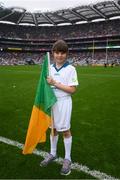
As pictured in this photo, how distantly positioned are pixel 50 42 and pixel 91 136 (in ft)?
305

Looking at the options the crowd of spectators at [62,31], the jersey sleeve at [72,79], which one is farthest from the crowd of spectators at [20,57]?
the jersey sleeve at [72,79]

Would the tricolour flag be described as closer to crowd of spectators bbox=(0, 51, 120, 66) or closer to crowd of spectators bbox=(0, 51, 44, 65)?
crowd of spectators bbox=(0, 51, 120, 66)

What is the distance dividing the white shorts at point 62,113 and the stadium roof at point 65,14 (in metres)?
→ 68.2

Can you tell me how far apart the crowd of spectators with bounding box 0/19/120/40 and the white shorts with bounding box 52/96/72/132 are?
85.6 metres

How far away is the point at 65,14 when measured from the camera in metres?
84.8

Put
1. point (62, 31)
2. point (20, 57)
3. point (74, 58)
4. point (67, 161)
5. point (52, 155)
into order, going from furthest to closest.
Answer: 1. point (62, 31)
2. point (20, 57)
3. point (74, 58)
4. point (52, 155)
5. point (67, 161)

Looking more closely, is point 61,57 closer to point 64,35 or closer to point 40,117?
point 40,117

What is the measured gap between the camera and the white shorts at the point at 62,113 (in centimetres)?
490

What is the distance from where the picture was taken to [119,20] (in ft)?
285

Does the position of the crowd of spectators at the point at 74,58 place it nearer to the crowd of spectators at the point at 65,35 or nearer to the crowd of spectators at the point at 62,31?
the crowd of spectators at the point at 65,35

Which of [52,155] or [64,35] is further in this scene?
[64,35]

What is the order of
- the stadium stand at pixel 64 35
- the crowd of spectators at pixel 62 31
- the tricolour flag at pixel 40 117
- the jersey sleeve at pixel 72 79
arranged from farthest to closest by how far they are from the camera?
the crowd of spectators at pixel 62 31, the stadium stand at pixel 64 35, the tricolour flag at pixel 40 117, the jersey sleeve at pixel 72 79

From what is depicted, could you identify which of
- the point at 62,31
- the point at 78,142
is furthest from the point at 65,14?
the point at 78,142

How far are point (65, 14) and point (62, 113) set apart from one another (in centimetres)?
8281
